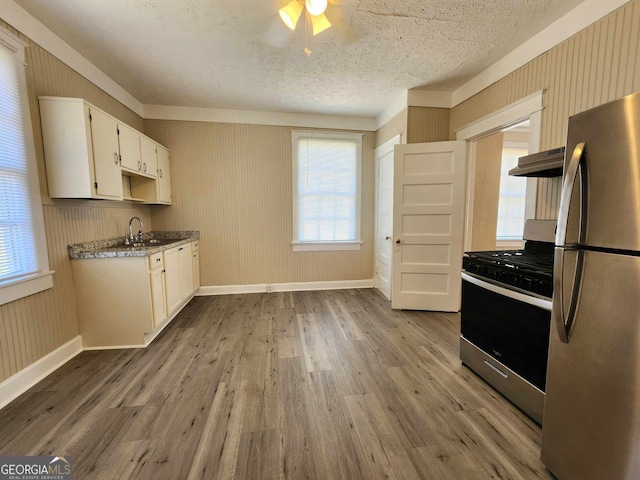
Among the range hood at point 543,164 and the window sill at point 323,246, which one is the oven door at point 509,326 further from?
the window sill at point 323,246

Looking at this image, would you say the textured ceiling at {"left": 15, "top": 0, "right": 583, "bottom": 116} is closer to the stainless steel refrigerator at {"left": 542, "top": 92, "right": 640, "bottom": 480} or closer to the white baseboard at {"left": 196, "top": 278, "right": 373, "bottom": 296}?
the stainless steel refrigerator at {"left": 542, "top": 92, "right": 640, "bottom": 480}

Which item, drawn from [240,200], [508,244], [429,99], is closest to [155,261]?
[240,200]

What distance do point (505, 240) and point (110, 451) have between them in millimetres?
5920

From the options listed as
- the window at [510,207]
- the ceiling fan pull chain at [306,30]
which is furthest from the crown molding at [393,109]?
the window at [510,207]

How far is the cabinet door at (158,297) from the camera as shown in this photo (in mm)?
2660

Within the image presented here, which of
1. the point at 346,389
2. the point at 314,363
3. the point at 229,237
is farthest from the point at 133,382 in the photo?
the point at 229,237

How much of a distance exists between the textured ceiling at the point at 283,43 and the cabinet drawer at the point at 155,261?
1990 millimetres

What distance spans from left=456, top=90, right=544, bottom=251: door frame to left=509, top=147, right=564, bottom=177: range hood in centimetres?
24

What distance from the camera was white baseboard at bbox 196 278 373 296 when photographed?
4207mm

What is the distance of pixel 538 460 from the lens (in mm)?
1406

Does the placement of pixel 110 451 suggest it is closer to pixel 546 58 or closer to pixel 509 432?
pixel 509 432

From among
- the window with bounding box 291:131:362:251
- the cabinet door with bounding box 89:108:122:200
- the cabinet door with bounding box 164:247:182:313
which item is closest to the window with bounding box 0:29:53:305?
the cabinet door with bounding box 89:108:122:200

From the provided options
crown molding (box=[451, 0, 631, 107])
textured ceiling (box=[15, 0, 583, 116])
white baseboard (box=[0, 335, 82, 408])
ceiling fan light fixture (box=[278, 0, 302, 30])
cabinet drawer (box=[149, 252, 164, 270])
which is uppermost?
textured ceiling (box=[15, 0, 583, 116])

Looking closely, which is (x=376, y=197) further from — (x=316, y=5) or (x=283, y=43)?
(x=316, y=5)
